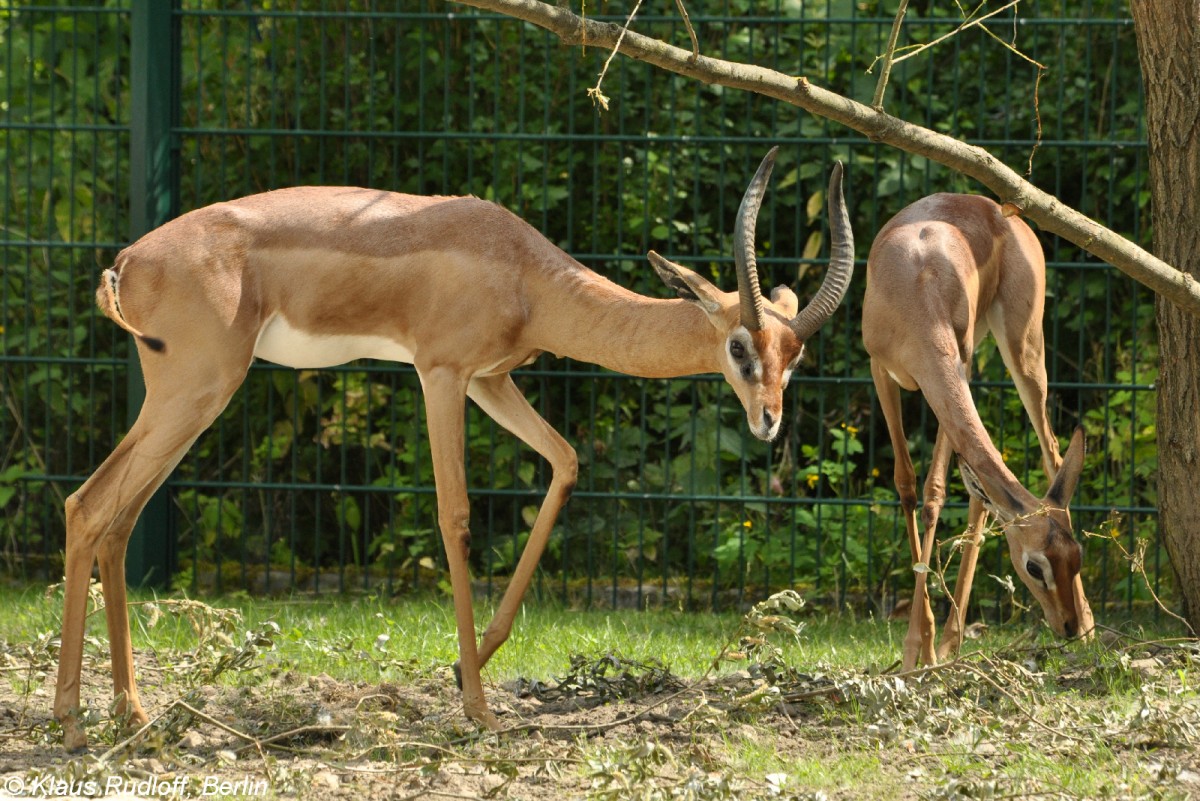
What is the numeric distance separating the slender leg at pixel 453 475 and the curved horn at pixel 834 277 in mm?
1177

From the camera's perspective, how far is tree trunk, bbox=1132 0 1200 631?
6.12 meters

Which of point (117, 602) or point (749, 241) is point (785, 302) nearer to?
point (749, 241)

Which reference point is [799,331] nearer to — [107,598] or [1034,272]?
[1034,272]

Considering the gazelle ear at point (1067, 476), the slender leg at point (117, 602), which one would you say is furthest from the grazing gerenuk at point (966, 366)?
the slender leg at point (117, 602)

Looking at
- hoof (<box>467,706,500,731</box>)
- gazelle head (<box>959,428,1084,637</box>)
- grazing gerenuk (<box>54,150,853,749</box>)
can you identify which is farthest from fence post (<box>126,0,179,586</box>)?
gazelle head (<box>959,428,1084,637</box>)

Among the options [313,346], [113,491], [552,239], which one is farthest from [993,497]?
[552,239]

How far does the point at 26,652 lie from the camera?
5.74 m

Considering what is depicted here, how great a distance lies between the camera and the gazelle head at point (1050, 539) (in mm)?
5352

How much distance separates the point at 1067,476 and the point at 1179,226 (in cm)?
142

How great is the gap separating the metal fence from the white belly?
7.74ft

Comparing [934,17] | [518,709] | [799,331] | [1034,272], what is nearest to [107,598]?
[518,709]

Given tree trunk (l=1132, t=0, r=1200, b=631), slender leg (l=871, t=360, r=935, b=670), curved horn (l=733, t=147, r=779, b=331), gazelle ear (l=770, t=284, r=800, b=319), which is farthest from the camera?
slender leg (l=871, t=360, r=935, b=670)

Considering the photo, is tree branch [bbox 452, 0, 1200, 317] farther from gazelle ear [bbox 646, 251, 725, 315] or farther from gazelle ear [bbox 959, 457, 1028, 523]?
gazelle ear [bbox 959, 457, 1028, 523]

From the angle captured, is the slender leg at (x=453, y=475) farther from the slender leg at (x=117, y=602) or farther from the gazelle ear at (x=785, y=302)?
the gazelle ear at (x=785, y=302)
